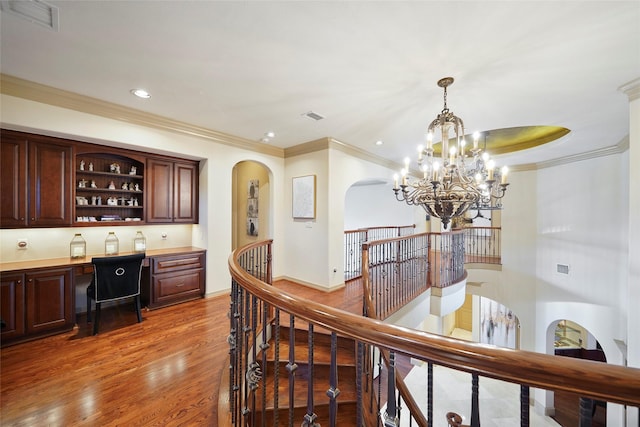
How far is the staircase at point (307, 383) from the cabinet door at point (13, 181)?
313 cm

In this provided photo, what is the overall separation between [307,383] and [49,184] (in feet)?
12.2

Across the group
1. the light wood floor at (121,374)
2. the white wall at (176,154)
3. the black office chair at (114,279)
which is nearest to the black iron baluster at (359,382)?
the light wood floor at (121,374)

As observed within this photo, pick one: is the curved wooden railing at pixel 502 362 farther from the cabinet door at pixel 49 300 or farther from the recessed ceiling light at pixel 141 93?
the cabinet door at pixel 49 300

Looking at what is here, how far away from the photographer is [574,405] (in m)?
4.96

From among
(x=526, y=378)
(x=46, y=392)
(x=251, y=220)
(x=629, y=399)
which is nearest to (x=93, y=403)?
(x=46, y=392)

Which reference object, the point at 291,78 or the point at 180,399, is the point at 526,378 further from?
the point at 291,78

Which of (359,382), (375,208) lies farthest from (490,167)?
(375,208)

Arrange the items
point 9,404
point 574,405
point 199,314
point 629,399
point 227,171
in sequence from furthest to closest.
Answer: point 574,405 → point 227,171 → point 199,314 → point 9,404 → point 629,399

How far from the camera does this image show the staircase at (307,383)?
209 cm

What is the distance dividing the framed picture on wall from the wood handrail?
356cm

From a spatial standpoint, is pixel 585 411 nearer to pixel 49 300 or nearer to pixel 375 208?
pixel 49 300

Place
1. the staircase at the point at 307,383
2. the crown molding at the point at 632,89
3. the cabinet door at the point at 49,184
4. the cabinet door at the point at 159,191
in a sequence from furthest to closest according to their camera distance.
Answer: the cabinet door at the point at 159,191
the cabinet door at the point at 49,184
the crown molding at the point at 632,89
the staircase at the point at 307,383

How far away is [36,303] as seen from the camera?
2758mm

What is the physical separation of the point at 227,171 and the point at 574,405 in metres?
8.11
